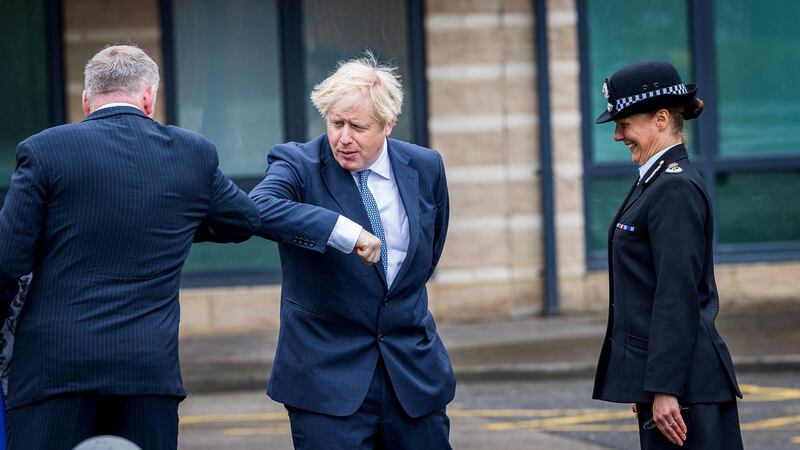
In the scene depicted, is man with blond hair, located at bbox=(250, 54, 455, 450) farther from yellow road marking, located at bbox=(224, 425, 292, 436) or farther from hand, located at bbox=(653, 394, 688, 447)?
yellow road marking, located at bbox=(224, 425, 292, 436)

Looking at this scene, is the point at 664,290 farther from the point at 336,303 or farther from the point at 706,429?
the point at 336,303

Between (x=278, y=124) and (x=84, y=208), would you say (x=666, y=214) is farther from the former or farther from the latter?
(x=278, y=124)

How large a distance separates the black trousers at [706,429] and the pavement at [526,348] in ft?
19.9

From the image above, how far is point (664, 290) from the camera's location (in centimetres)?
423

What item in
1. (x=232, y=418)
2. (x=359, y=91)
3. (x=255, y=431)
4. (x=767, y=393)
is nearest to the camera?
(x=359, y=91)

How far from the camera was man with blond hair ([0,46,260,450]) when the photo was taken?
13.0ft

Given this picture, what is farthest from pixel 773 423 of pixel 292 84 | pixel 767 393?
pixel 292 84

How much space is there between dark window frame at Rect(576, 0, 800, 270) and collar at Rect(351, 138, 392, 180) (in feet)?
29.8

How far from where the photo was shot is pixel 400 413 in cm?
444

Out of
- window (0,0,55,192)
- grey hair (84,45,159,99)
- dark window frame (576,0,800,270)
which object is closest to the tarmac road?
dark window frame (576,0,800,270)

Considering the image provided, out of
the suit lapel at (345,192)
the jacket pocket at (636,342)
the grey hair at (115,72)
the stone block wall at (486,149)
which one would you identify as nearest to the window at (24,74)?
the stone block wall at (486,149)

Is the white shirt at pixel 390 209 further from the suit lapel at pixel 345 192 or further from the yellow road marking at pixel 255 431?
the yellow road marking at pixel 255 431

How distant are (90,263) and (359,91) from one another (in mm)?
1001

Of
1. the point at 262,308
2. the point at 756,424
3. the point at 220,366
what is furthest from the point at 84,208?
the point at 262,308
